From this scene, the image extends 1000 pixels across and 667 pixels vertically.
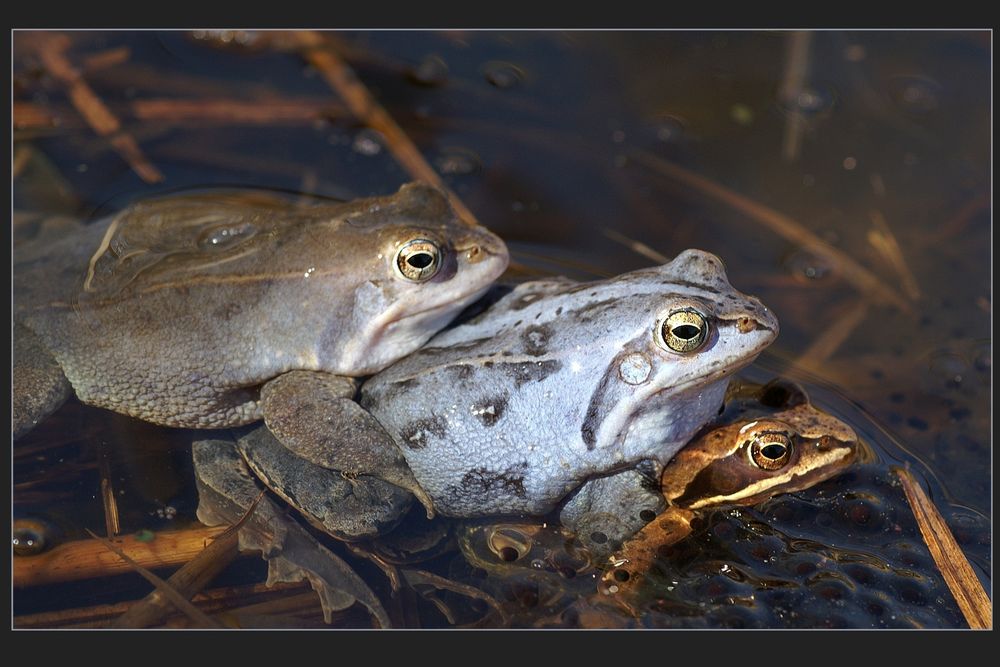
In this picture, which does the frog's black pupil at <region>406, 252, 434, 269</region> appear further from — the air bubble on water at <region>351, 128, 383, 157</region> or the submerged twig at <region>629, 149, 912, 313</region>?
the submerged twig at <region>629, 149, 912, 313</region>

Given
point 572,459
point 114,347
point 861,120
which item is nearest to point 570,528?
point 572,459

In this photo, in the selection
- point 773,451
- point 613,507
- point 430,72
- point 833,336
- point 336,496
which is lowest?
point 336,496

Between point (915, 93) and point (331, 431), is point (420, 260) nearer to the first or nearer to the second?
point (331, 431)

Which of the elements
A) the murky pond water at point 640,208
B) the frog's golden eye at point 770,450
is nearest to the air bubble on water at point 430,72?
the murky pond water at point 640,208

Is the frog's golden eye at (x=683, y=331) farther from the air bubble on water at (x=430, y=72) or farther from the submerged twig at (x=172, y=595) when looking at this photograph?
the air bubble on water at (x=430, y=72)

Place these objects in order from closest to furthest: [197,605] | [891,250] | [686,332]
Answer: [686,332], [197,605], [891,250]

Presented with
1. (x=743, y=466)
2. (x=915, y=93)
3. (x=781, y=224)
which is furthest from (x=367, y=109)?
(x=915, y=93)

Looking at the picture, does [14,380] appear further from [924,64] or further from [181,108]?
[924,64]
